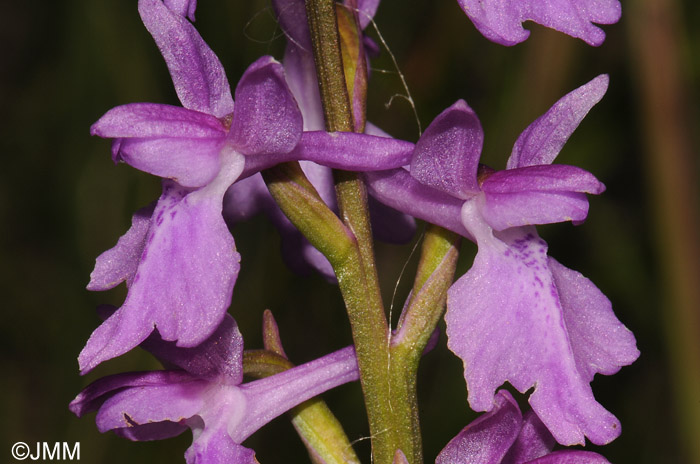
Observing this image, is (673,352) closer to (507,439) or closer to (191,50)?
(507,439)

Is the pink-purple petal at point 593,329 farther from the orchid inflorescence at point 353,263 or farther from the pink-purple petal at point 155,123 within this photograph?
the pink-purple petal at point 155,123

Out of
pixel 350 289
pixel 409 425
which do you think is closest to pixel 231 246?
pixel 350 289

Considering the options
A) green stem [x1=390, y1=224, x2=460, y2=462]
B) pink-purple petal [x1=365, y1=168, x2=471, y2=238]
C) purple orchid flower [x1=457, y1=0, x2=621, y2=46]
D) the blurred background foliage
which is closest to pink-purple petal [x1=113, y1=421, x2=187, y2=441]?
green stem [x1=390, y1=224, x2=460, y2=462]

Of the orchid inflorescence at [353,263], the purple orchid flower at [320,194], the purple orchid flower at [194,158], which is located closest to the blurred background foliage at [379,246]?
the purple orchid flower at [320,194]

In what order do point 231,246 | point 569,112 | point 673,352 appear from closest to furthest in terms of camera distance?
1. point 231,246
2. point 569,112
3. point 673,352

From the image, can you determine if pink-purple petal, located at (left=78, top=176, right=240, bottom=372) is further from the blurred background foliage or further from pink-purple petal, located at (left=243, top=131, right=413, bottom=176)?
the blurred background foliage

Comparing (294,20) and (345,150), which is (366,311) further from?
(294,20)

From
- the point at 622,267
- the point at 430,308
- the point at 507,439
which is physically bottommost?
the point at 622,267
